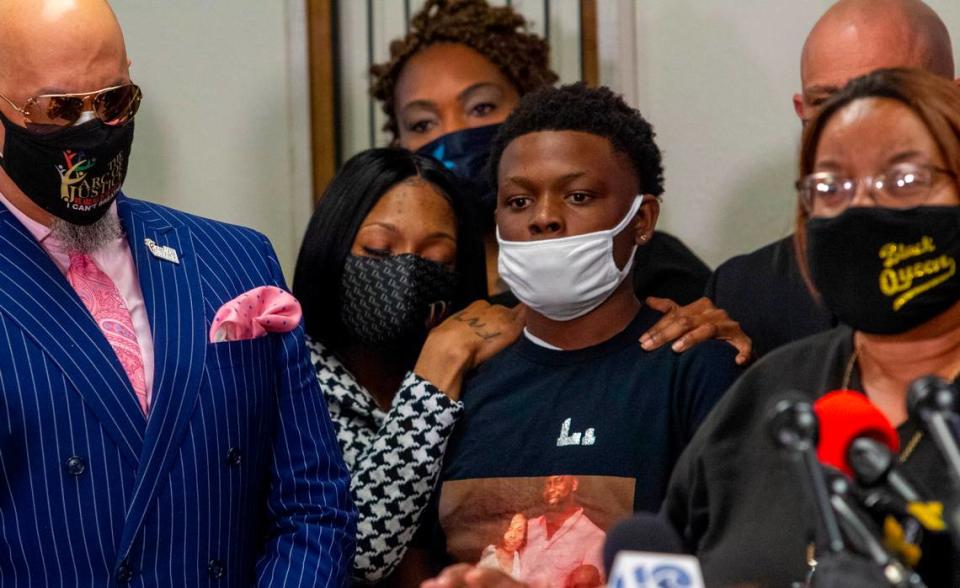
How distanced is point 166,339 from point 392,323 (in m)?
0.93

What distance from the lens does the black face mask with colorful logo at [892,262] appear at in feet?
6.49

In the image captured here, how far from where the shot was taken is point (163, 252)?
276 cm

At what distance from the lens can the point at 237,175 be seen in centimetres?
520

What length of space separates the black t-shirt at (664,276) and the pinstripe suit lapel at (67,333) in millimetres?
1369

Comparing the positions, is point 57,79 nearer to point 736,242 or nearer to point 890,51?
point 890,51

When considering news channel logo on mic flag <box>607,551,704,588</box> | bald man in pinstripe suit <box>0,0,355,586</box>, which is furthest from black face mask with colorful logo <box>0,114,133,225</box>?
news channel logo on mic flag <box>607,551,704,588</box>

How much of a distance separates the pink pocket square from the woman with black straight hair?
525 millimetres

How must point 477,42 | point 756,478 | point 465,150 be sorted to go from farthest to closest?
point 477,42, point 465,150, point 756,478

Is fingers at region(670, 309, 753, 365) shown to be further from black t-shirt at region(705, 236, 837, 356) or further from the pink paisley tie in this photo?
the pink paisley tie

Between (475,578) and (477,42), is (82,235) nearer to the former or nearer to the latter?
(475,578)

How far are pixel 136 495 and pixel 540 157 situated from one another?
48.3 inches

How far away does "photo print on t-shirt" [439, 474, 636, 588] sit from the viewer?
2.87 metres

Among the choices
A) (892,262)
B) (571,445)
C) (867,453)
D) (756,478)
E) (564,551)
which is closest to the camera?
(867,453)

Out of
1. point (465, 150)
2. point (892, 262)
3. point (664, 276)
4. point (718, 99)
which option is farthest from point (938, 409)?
Answer: point (718, 99)
